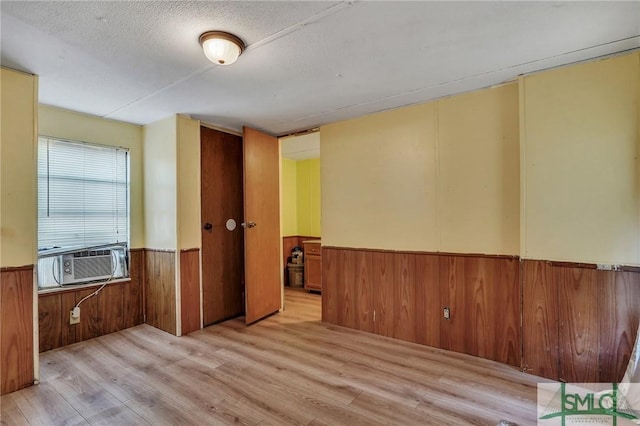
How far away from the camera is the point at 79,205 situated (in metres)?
2.98

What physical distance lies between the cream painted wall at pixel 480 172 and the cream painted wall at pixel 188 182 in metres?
2.50

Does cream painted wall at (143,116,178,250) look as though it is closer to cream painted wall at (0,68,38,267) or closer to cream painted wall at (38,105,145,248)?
cream painted wall at (38,105,145,248)

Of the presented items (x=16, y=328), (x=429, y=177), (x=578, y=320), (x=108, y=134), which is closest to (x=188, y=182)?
(x=108, y=134)

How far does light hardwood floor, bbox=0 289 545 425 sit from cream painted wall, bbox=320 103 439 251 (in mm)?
1047

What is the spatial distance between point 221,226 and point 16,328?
189 centimetres

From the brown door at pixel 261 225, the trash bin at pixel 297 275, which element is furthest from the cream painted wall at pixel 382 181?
the trash bin at pixel 297 275

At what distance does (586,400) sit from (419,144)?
7.18 ft

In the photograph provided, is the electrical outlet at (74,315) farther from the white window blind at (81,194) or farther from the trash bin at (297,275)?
the trash bin at (297,275)

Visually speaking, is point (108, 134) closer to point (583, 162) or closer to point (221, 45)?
point (221, 45)

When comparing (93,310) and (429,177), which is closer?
(429,177)

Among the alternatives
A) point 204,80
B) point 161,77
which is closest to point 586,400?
point 204,80

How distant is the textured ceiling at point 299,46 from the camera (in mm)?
1527

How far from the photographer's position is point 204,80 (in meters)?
2.29

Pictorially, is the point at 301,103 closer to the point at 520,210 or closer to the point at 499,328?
the point at 520,210
